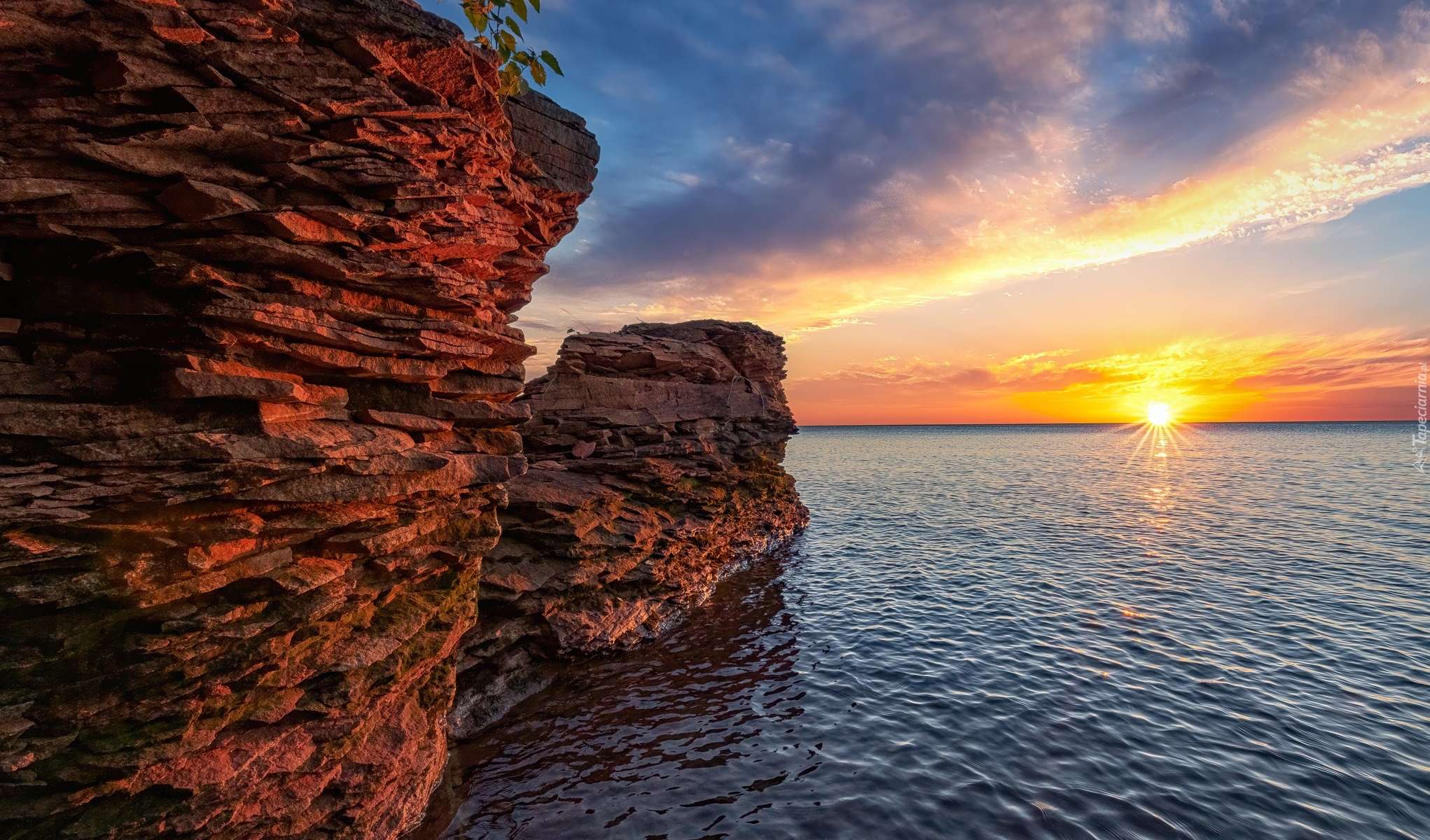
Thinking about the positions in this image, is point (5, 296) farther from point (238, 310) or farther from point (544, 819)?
point (544, 819)

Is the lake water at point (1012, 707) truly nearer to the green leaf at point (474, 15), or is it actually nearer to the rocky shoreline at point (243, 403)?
the rocky shoreline at point (243, 403)

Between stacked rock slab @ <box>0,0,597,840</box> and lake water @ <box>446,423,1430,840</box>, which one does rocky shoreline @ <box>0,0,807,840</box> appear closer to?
stacked rock slab @ <box>0,0,597,840</box>

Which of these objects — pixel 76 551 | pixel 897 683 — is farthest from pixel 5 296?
pixel 897 683

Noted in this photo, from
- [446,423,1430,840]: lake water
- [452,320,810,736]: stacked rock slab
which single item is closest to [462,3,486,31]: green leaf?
[452,320,810,736]: stacked rock slab

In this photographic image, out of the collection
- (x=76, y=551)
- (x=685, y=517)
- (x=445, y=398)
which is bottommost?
(x=685, y=517)

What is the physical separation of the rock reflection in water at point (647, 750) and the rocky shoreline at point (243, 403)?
73.7 inches

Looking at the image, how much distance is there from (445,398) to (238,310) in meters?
4.77

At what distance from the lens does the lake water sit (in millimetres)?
11953

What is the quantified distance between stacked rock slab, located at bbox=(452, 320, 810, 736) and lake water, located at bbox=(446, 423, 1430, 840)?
1461 mm

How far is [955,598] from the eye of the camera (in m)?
25.3

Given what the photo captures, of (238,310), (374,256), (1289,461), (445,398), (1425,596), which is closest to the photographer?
(238,310)

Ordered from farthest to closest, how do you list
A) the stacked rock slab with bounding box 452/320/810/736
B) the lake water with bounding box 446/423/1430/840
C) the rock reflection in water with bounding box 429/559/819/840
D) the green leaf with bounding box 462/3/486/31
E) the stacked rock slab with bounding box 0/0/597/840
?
the stacked rock slab with bounding box 452/320/810/736
the rock reflection in water with bounding box 429/559/819/840
the lake water with bounding box 446/423/1430/840
the green leaf with bounding box 462/3/486/31
the stacked rock slab with bounding box 0/0/597/840

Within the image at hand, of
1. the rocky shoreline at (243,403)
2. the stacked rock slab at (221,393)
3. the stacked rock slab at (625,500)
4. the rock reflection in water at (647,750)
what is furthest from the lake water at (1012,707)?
the stacked rock slab at (221,393)

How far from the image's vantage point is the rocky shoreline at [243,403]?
7242 mm
